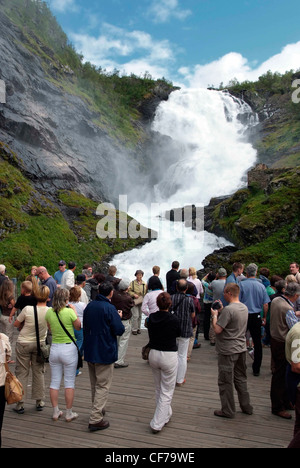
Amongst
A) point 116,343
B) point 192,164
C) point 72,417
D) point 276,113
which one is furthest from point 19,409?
point 276,113

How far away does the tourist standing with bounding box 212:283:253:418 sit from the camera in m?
5.73

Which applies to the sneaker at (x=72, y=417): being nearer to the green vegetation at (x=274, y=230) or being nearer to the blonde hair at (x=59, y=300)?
the blonde hair at (x=59, y=300)

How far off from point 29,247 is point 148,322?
18.7 meters

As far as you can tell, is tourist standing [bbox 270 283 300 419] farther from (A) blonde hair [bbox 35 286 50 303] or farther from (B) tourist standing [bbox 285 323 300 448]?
(A) blonde hair [bbox 35 286 50 303]

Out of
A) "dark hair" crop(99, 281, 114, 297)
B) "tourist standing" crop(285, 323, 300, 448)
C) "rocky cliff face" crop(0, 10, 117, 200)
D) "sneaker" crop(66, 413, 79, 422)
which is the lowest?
"sneaker" crop(66, 413, 79, 422)

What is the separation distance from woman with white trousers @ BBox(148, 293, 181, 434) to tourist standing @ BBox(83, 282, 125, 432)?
554mm

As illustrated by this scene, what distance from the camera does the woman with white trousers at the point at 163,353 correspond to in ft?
17.4

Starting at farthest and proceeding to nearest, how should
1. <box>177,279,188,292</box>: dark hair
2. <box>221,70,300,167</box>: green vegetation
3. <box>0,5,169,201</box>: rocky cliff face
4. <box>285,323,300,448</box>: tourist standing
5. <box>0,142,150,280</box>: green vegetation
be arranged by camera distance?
1. <box>221,70,300,167</box>: green vegetation
2. <box>0,5,169,201</box>: rocky cliff face
3. <box>0,142,150,280</box>: green vegetation
4. <box>177,279,188,292</box>: dark hair
5. <box>285,323,300,448</box>: tourist standing

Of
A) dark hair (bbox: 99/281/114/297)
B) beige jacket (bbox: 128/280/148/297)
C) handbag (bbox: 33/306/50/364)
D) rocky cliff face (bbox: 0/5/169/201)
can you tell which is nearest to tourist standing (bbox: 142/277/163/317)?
dark hair (bbox: 99/281/114/297)

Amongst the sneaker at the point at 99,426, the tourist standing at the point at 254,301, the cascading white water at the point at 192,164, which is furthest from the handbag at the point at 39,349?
the cascading white water at the point at 192,164

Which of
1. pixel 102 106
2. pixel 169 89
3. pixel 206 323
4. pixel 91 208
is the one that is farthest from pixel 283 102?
pixel 206 323

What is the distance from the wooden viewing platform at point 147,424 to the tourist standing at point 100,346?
328 millimetres

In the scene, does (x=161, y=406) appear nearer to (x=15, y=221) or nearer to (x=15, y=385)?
(x=15, y=385)

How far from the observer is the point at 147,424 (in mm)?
5707
